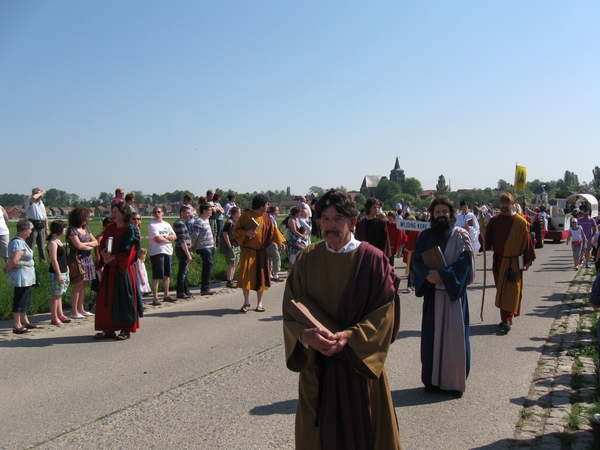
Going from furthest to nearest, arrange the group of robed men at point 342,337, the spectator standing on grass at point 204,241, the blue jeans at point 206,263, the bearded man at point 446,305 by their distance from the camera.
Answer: the blue jeans at point 206,263 → the spectator standing on grass at point 204,241 → the bearded man at point 446,305 → the group of robed men at point 342,337

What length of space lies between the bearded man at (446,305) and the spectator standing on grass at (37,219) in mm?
10453

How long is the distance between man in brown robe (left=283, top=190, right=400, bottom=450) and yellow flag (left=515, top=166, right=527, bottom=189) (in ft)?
52.9

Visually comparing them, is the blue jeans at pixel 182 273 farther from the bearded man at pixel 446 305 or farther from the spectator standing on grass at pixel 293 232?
the bearded man at pixel 446 305

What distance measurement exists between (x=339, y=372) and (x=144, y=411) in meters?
2.50

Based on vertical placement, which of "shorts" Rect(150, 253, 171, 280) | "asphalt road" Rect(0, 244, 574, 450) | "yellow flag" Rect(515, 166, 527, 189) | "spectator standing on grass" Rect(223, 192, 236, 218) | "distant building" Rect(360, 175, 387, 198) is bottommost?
"asphalt road" Rect(0, 244, 574, 450)

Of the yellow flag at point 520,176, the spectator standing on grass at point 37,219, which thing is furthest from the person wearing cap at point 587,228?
the spectator standing on grass at point 37,219

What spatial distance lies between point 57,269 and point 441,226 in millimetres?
5825

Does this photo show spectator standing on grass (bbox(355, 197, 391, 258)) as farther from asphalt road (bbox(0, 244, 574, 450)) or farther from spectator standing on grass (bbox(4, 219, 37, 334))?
spectator standing on grass (bbox(4, 219, 37, 334))

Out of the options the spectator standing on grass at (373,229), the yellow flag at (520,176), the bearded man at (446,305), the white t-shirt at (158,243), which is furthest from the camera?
the yellow flag at (520,176)

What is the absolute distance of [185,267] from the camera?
11234 mm

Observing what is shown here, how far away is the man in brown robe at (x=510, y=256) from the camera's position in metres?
8.30

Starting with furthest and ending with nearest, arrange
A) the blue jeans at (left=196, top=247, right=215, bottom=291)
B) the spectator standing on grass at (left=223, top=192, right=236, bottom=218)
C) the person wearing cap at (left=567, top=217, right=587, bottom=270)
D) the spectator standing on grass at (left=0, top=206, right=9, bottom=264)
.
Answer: the person wearing cap at (left=567, top=217, right=587, bottom=270) < the spectator standing on grass at (left=223, top=192, right=236, bottom=218) < the spectator standing on grass at (left=0, top=206, right=9, bottom=264) < the blue jeans at (left=196, top=247, right=215, bottom=291)

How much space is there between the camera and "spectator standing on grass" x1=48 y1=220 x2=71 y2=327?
8537 mm

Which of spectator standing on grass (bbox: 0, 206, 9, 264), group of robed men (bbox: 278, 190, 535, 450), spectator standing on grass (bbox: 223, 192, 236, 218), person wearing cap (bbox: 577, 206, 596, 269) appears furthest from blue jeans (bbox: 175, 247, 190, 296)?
person wearing cap (bbox: 577, 206, 596, 269)
